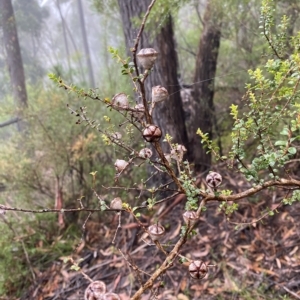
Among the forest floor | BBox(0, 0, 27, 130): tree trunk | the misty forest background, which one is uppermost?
BBox(0, 0, 27, 130): tree trunk

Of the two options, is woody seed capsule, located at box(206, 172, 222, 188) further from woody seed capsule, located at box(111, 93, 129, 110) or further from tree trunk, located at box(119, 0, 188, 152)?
tree trunk, located at box(119, 0, 188, 152)

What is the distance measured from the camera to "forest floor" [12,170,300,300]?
167 cm

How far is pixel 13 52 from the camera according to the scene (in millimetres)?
→ 3301

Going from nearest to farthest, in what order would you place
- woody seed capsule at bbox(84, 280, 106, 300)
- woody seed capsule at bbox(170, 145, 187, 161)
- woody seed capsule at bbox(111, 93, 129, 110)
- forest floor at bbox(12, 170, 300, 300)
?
woody seed capsule at bbox(84, 280, 106, 300) < woody seed capsule at bbox(111, 93, 129, 110) < woody seed capsule at bbox(170, 145, 187, 161) < forest floor at bbox(12, 170, 300, 300)

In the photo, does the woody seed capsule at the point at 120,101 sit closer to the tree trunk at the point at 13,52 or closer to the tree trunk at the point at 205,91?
the tree trunk at the point at 205,91

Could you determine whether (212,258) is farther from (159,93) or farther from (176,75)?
(159,93)

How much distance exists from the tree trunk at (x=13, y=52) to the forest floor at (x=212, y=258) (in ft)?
4.71

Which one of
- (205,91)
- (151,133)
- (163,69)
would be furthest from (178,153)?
(205,91)

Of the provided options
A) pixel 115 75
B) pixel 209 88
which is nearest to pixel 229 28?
pixel 209 88

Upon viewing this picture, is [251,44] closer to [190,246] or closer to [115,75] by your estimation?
[115,75]

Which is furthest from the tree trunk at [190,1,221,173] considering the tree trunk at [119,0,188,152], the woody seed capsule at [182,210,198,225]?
the woody seed capsule at [182,210,198,225]

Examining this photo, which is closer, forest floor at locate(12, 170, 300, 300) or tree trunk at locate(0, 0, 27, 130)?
forest floor at locate(12, 170, 300, 300)

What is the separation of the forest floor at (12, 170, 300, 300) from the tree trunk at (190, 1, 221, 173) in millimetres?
302

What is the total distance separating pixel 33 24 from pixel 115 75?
1.06 metres
